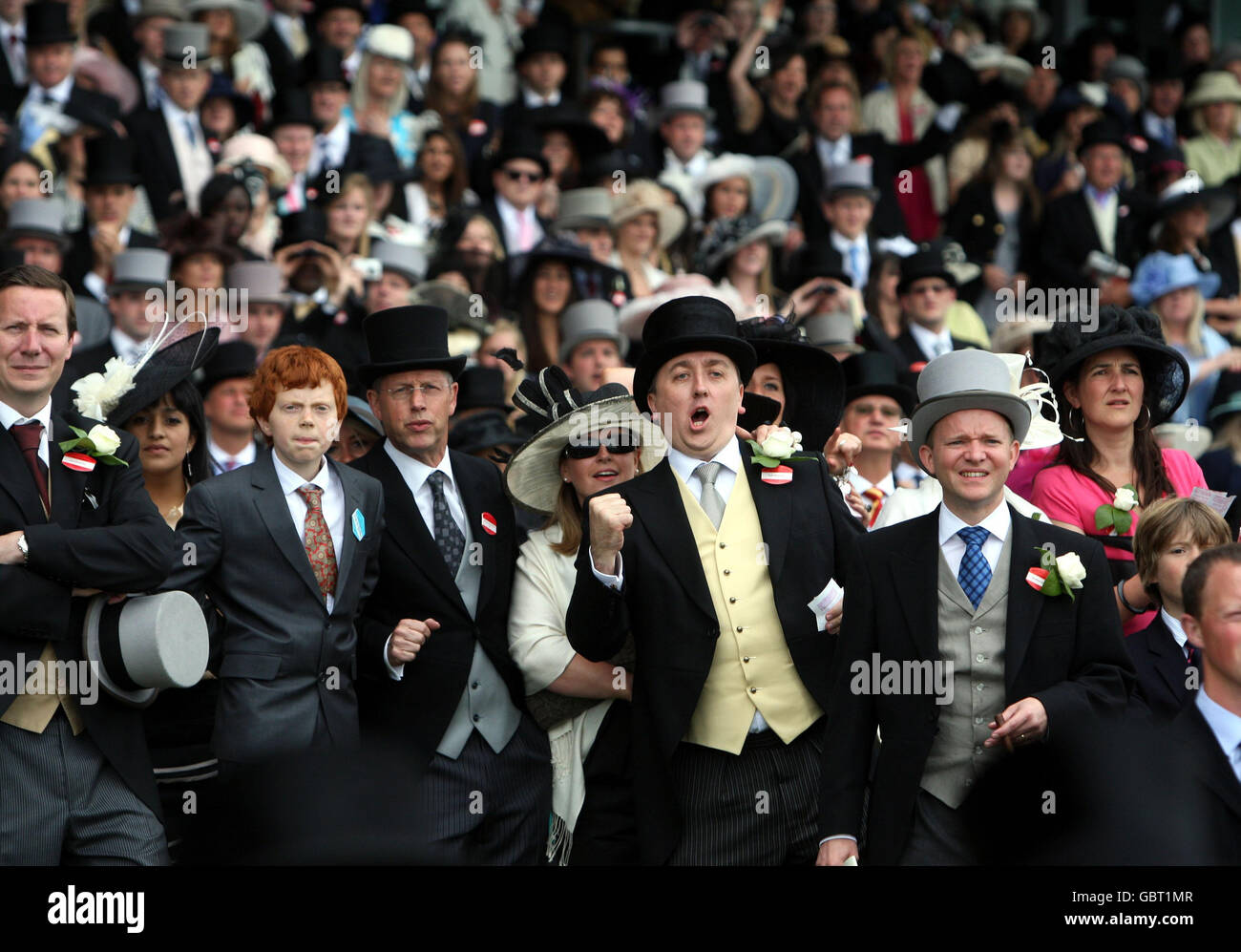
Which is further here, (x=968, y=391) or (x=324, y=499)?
(x=324, y=499)

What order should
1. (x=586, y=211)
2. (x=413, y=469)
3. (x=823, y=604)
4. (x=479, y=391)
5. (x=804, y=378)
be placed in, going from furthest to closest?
(x=586, y=211) → (x=479, y=391) → (x=804, y=378) → (x=413, y=469) → (x=823, y=604)

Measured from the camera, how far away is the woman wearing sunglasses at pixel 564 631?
19.9 ft

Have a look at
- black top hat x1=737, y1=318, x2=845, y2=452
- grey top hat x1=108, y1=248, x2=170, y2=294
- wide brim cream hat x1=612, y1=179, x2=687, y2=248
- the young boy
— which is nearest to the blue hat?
wide brim cream hat x1=612, y1=179, x2=687, y2=248

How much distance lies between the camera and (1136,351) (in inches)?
269

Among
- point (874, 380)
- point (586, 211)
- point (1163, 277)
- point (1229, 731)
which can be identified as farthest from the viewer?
point (586, 211)

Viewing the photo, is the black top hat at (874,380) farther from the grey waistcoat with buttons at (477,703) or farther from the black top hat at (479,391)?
the grey waistcoat with buttons at (477,703)

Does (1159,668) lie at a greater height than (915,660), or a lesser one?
lesser

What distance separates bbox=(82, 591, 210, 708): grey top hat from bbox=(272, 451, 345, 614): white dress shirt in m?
0.57

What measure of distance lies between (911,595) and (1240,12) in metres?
15.1

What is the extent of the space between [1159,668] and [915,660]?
124 centimetres

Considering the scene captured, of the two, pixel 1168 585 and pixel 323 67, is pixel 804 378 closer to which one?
pixel 1168 585

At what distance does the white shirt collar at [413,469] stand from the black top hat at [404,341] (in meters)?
0.33

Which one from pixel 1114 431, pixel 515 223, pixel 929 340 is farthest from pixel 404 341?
pixel 515 223
